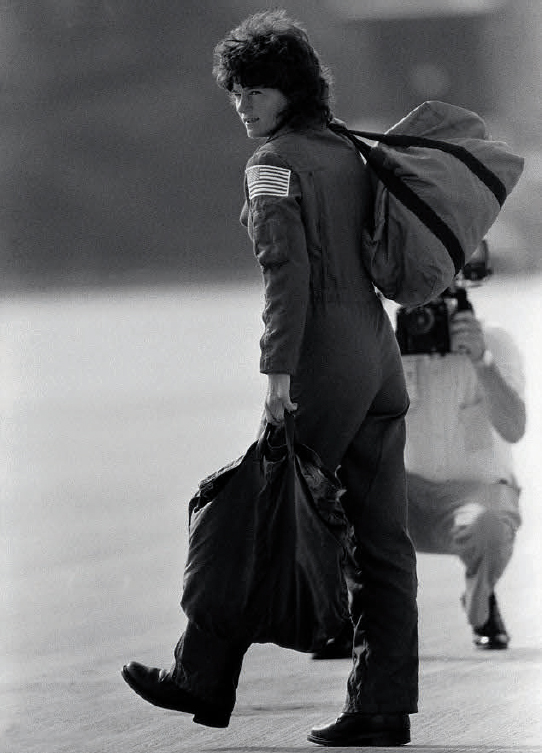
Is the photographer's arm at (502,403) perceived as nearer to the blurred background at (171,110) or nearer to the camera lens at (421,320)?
the camera lens at (421,320)

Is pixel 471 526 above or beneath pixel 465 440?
beneath

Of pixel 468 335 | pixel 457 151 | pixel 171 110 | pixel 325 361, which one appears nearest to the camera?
pixel 325 361

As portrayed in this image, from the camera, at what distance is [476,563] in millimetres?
4312

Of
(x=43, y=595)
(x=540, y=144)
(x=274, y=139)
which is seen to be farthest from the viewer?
(x=540, y=144)

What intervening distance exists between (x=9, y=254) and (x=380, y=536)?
120 inches

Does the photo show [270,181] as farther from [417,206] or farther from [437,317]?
[437,317]

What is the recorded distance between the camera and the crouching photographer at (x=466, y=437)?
431 centimetres

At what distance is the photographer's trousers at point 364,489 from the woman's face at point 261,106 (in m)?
0.37

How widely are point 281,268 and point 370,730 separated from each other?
35.8 inches

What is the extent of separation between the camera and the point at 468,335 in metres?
4.30

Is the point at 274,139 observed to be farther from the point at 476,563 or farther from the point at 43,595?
the point at 43,595

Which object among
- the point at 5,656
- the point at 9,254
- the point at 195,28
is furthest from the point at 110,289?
the point at 5,656

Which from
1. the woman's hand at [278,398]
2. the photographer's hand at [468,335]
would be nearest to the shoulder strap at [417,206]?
the woman's hand at [278,398]

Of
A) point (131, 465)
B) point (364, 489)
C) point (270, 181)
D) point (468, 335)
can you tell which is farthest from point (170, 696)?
point (131, 465)
